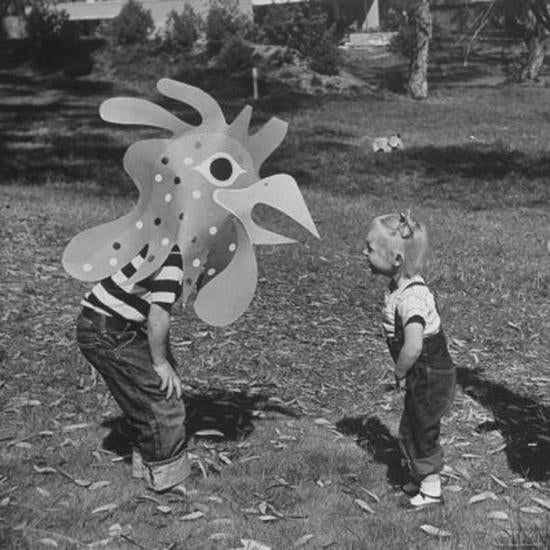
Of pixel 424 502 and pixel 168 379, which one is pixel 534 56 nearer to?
pixel 424 502

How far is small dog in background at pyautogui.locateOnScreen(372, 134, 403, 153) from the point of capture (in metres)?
17.2

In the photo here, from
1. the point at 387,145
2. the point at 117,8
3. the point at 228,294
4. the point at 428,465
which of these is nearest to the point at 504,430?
the point at 428,465

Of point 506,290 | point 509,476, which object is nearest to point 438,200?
point 506,290

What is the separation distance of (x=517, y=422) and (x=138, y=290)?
2370 mm

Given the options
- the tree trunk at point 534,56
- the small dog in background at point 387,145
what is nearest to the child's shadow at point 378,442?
the small dog in background at point 387,145

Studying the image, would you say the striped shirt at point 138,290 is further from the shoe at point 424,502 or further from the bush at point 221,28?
the bush at point 221,28

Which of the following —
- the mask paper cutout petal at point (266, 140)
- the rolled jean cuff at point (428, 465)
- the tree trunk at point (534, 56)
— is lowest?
the tree trunk at point (534, 56)

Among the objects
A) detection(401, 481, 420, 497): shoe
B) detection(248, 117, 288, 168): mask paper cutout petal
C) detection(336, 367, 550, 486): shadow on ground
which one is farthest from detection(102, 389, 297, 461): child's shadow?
detection(248, 117, 288, 168): mask paper cutout petal

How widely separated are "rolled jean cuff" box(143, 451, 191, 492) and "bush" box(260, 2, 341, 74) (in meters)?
24.1

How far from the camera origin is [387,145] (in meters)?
17.4

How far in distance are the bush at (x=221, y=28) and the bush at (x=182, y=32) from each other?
0.40 metres

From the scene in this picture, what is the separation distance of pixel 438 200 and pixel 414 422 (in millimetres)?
9520

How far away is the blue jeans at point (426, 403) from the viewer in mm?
3920

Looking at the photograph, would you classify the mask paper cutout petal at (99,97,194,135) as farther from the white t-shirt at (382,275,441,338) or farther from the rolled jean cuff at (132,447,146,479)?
the rolled jean cuff at (132,447,146,479)
